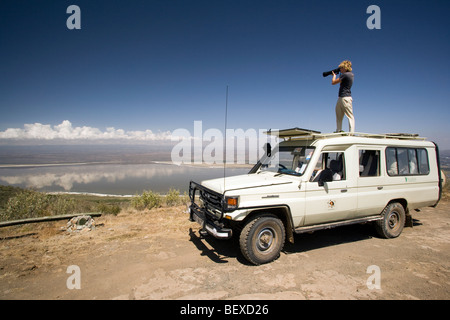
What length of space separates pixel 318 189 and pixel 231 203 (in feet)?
6.67

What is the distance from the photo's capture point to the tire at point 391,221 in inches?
226

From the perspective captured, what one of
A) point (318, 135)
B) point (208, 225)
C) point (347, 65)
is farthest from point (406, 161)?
point (208, 225)

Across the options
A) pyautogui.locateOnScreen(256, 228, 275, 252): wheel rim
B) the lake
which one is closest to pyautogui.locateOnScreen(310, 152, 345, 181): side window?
pyautogui.locateOnScreen(256, 228, 275, 252): wheel rim

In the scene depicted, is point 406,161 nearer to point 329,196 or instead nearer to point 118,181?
point 329,196

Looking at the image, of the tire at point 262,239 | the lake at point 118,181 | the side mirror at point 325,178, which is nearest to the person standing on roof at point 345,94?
the side mirror at point 325,178

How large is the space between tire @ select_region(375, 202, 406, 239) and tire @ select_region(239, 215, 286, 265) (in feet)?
10.4

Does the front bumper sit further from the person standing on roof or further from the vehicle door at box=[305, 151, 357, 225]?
the person standing on roof

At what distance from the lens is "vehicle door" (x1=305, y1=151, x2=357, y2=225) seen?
4.67 metres

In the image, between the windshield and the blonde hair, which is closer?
the windshield

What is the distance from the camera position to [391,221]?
6023mm

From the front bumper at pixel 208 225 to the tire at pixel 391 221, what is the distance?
4358mm

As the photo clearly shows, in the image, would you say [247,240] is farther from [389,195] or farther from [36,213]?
[36,213]

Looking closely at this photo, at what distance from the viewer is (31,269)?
429 centimetres
